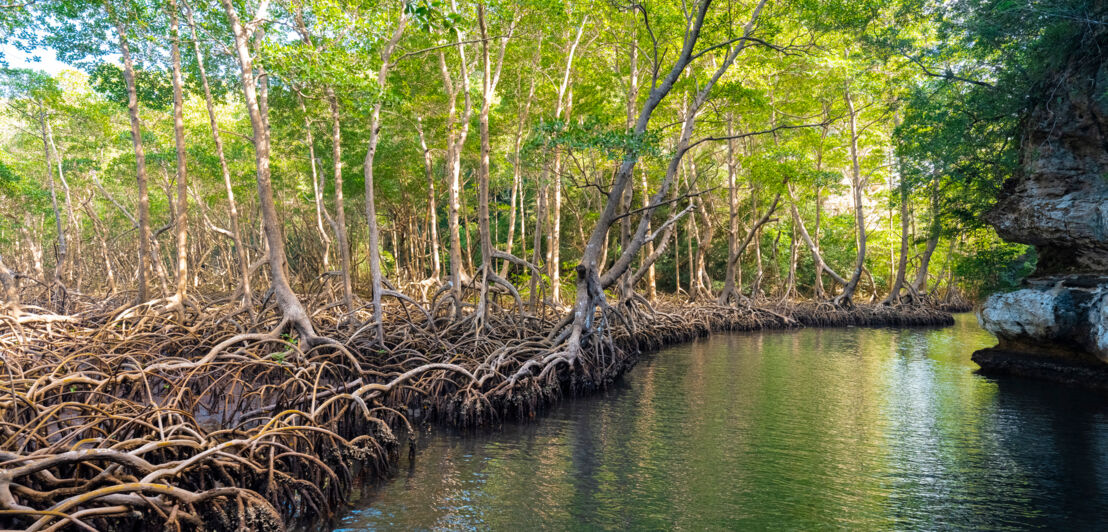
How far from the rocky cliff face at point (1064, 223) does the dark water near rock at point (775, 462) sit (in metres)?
0.86

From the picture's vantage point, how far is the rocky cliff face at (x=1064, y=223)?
395 inches

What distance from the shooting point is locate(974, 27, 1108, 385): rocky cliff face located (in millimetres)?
10023

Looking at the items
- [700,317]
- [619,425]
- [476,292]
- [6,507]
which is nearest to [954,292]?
[700,317]

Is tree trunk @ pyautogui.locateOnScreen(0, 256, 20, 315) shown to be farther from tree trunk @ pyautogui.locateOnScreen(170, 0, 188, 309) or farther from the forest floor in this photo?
tree trunk @ pyautogui.locateOnScreen(170, 0, 188, 309)

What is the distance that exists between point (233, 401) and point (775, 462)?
21.8 ft

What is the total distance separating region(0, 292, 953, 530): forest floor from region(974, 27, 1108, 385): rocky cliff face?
25.0ft

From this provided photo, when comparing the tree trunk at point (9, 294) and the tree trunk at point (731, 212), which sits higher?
the tree trunk at point (731, 212)

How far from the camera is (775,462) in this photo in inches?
270

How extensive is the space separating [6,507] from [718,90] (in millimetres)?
13758

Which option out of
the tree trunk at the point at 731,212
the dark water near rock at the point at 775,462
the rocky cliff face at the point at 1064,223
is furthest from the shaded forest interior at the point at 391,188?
the dark water near rock at the point at 775,462

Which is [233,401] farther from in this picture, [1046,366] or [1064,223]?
[1046,366]

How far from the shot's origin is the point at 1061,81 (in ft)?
33.7

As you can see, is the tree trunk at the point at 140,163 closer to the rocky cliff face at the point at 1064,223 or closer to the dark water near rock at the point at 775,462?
the dark water near rock at the point at 775,462

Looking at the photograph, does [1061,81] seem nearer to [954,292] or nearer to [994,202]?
[994,202]
